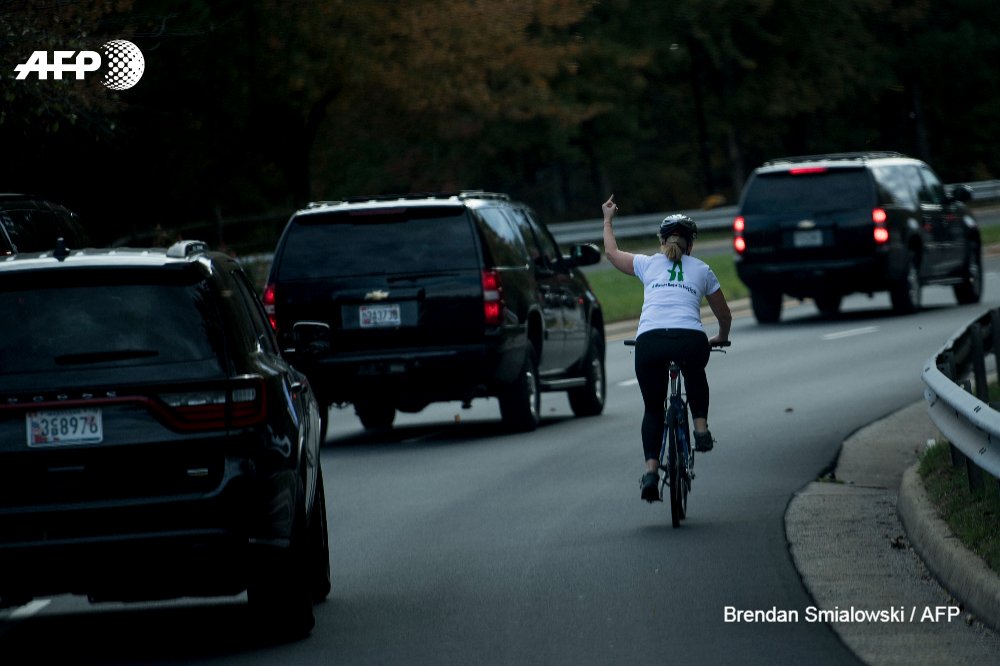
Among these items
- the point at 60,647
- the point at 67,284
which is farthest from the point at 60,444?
the point at 60,647

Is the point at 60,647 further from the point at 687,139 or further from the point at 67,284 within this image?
the point at 687,139

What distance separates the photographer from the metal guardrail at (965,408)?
29.2ft

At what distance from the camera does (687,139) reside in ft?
263

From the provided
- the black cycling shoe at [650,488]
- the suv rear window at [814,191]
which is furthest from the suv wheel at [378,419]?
the suv rear window at [814,191]

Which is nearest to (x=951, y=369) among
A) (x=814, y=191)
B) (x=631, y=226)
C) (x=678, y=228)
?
(x=678, y=228)

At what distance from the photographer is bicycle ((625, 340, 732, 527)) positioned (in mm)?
11414

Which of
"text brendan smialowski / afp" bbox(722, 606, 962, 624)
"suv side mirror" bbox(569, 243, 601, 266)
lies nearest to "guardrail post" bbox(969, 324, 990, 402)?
"suv side mirror" bbox(569, 243, 601, 266)

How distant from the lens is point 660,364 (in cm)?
1159

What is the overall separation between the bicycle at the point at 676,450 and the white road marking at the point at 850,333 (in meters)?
14.4

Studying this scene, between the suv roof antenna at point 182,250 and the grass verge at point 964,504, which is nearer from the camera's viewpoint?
the suv roof antenna at point 182,250

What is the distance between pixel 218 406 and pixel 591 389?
1083 centimetres

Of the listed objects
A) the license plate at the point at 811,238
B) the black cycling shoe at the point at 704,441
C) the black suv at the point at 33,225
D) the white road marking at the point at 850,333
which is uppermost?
the black suv at the point at 33,225

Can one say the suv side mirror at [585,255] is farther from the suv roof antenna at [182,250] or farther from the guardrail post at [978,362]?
the suv roof antenna at [182,250]

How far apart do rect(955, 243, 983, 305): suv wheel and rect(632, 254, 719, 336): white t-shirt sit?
18591mm
